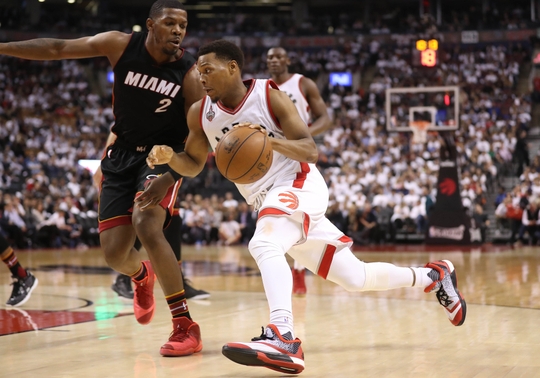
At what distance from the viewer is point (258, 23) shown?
31.7 metres

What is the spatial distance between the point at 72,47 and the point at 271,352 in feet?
7.66

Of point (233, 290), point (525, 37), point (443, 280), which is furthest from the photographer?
point (525, 37)

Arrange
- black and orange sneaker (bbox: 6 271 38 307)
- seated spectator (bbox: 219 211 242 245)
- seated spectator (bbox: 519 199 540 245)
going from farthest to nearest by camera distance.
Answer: seated spectator (bbox: 219 211 242 245) → seated spectator (bbox: 519 199 540 245) → black and orange sneaker (bbox: 6 271 38 307)

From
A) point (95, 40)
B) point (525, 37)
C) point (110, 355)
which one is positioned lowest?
point (110, 355)

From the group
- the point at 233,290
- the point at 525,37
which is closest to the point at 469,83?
the point at 525,37

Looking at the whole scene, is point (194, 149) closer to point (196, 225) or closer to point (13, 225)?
point (13, 225)

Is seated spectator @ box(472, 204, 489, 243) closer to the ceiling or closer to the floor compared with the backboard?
closer to the floor

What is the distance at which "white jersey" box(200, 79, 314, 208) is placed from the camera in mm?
4102

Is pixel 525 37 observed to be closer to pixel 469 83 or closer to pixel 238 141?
pixel 469 83

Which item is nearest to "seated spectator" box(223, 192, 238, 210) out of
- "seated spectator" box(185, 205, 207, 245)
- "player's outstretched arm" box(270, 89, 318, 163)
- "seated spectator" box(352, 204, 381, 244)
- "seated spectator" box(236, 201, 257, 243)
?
"seated spectator" box(236, 201, 257, 243)

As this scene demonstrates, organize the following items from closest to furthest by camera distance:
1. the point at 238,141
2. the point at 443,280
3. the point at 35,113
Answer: the point at 238,141
the point at 443,280
the point at 35,113

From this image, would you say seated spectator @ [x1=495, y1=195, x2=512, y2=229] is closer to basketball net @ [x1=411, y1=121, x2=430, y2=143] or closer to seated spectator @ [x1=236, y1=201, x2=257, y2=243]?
basketball net @ [x1=411, y1=121, x2=430, y2=143]

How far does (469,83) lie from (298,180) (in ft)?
72.8

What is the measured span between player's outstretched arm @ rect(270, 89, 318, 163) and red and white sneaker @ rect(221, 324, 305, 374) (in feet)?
2.89
